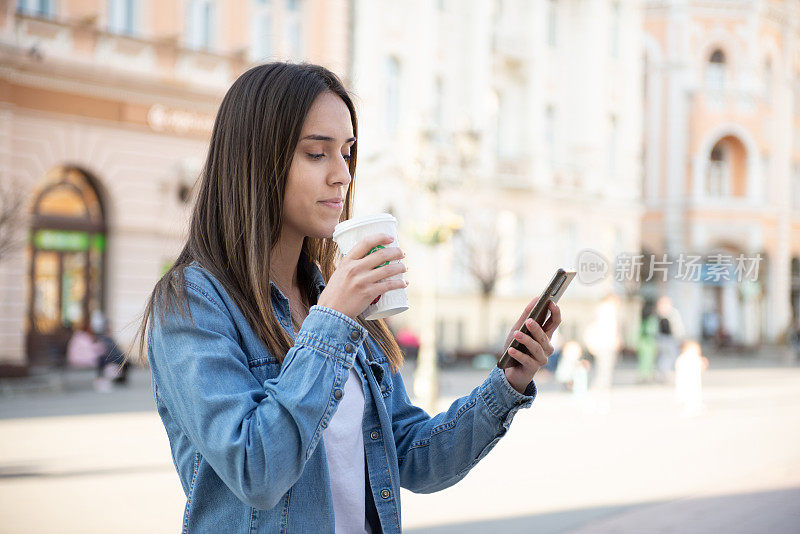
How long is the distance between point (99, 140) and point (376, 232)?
18.4 meters

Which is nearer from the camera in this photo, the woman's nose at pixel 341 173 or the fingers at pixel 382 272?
the fingers at pixel 382 272

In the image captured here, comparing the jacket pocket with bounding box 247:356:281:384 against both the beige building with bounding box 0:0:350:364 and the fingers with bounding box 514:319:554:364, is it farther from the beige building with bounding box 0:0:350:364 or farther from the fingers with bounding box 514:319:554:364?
the beige building with bounding box 0:0:350:364

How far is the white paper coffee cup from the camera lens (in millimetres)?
1765

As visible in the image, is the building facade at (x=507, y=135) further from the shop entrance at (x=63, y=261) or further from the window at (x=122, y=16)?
the shop entrance at (x=63, y=261)

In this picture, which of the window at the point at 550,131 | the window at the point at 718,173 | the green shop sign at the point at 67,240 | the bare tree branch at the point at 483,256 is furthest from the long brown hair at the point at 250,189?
the window at the point at 718,173

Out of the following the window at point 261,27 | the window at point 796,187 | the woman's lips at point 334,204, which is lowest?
the woman's lips at point 334,204

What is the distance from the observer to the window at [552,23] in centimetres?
3212

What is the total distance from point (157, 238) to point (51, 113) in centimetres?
334

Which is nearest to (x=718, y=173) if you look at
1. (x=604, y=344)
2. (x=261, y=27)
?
(x=261, y=27)

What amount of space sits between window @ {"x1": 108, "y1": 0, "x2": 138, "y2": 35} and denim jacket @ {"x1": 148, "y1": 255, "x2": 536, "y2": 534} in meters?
18.7

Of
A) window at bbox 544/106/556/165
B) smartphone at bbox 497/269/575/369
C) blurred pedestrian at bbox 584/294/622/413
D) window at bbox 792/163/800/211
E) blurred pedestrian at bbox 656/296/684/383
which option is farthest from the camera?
window at bbox 792/163/800/211

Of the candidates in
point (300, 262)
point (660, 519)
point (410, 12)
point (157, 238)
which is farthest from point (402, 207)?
point (300, 262)

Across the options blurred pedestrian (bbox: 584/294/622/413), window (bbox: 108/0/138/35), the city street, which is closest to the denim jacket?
the city street

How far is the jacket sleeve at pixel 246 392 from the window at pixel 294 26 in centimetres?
2186
